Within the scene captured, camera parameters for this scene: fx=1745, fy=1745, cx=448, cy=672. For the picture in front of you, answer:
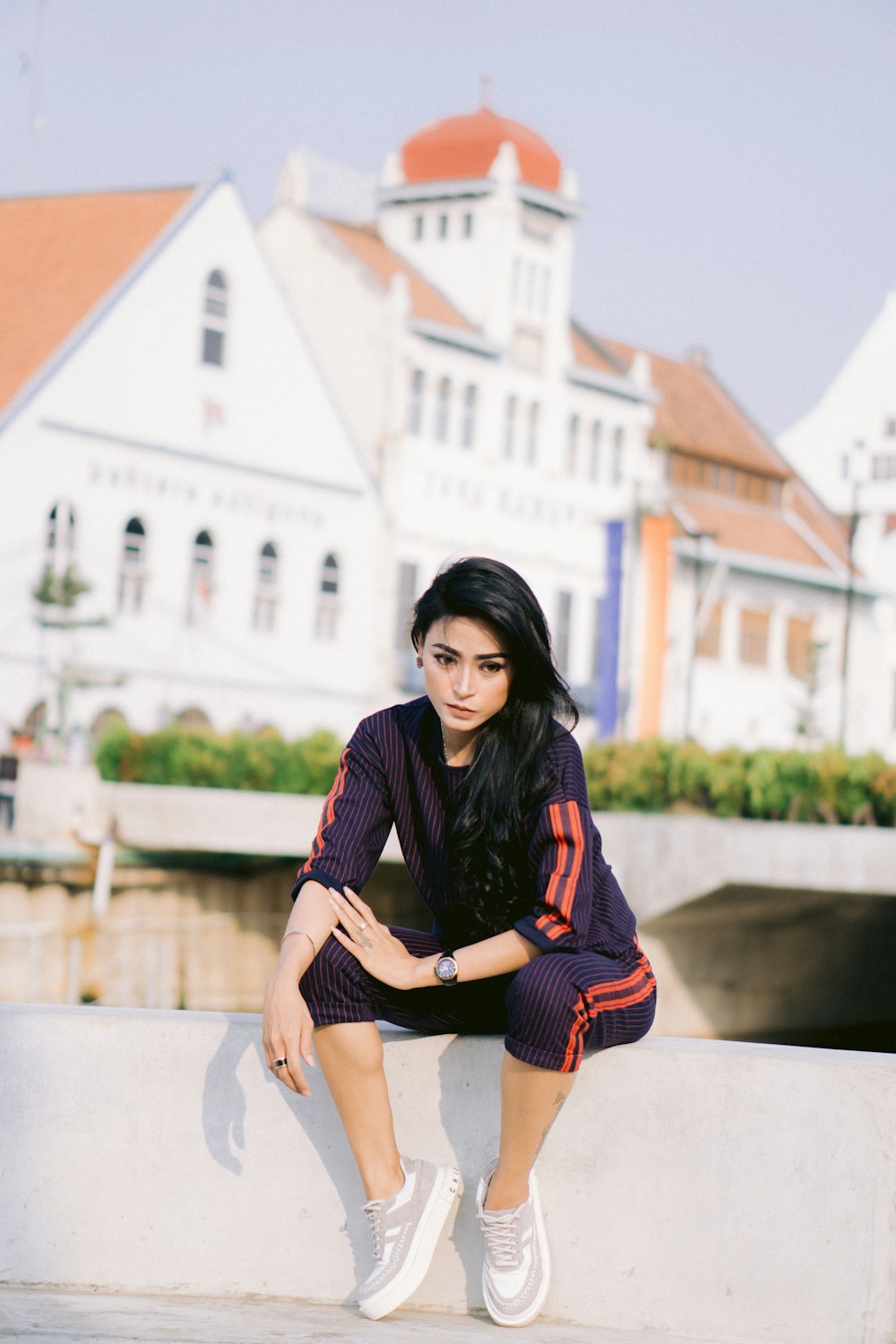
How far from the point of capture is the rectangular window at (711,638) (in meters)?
35.8

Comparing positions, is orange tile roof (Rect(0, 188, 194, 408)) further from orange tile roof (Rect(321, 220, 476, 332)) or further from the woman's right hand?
the woman's right hand

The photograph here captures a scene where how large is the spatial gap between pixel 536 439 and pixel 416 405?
10.7ft

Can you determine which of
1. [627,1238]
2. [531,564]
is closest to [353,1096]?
[627,1238]

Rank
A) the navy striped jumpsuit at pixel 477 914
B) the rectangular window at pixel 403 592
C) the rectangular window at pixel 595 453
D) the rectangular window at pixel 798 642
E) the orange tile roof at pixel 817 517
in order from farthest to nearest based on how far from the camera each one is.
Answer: the orange tile roof at pixel 817 517, the rectangular window at pixel 798 642, the rectangular window at pixel 595 453, the rectangular window at pixel 403 592, the navy striped jumpsuit at pixel 477 914

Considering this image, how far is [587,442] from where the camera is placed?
3488 cm

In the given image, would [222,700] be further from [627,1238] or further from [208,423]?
[627,1238]

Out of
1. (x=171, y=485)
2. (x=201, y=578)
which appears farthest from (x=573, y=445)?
(x=171, y=485)

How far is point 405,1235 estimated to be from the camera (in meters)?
3.23

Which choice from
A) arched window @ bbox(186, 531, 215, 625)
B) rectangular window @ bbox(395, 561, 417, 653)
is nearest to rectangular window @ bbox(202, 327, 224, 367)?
arched window @ bbox(186, 531, 215, 625)

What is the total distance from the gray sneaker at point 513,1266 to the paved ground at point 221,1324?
0.04m

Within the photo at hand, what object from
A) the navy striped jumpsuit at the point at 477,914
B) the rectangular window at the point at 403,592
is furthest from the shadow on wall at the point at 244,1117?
the rectangular window at the point at 403,592

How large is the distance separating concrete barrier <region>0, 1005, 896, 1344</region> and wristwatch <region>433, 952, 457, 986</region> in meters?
0.24

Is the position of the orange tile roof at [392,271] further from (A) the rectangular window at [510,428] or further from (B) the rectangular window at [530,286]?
(A) the rectangular window at [510,428]

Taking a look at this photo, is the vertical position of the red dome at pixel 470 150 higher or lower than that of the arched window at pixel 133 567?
higher
